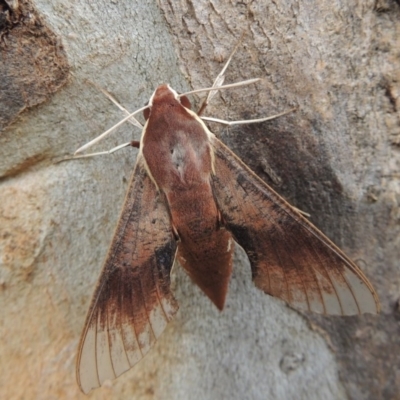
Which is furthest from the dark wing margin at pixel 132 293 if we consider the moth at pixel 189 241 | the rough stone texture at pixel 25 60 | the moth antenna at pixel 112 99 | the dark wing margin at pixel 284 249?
the rough stone texture at pixel 25 60

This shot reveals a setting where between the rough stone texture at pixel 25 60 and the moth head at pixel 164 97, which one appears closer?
the rough stone texture at pixel 25 60

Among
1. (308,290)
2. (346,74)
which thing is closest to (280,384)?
(308,290)

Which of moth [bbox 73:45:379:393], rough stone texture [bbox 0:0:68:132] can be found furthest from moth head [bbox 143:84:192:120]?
rough stone texture [bbox 0:0:68:132]

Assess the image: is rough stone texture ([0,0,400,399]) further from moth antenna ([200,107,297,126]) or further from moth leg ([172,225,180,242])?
moth leg ([172,225,180,242])

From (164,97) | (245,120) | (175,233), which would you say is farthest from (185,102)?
(175,233)

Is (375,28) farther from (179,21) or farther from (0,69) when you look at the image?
(0,69)

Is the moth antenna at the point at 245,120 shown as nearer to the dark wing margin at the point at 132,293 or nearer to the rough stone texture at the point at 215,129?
the rough stone texture at the point at 215,129
